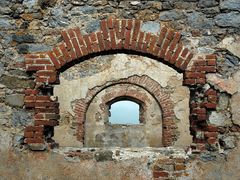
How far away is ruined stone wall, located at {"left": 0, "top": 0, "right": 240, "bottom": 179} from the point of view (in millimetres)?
4305

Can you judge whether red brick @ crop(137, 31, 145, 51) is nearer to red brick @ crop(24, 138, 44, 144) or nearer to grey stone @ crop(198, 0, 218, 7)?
grey stone @ crop(198, 0, 218, 7)

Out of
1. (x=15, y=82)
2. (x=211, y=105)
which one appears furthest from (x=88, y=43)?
(x=211, y=105)

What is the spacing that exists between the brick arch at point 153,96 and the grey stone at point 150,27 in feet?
18.5

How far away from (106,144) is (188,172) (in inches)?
244

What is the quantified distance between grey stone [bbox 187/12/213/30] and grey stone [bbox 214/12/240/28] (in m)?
0.10

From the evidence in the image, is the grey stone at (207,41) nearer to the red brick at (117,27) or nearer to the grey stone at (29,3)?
the red brick at (117,27)

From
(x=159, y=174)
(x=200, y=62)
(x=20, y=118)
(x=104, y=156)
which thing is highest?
(x=200, y=62)

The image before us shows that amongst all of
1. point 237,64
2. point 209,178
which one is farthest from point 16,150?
point 237,64

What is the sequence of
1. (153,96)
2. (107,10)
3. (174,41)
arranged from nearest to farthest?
(174,41) → (107,10) → (153,96)

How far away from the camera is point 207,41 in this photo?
439 centimetres

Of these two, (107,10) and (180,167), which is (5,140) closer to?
(107,10)

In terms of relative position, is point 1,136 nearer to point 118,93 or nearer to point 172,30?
point 172,30

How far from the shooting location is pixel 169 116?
984 centimetres

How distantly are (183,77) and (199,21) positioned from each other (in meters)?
0.70
